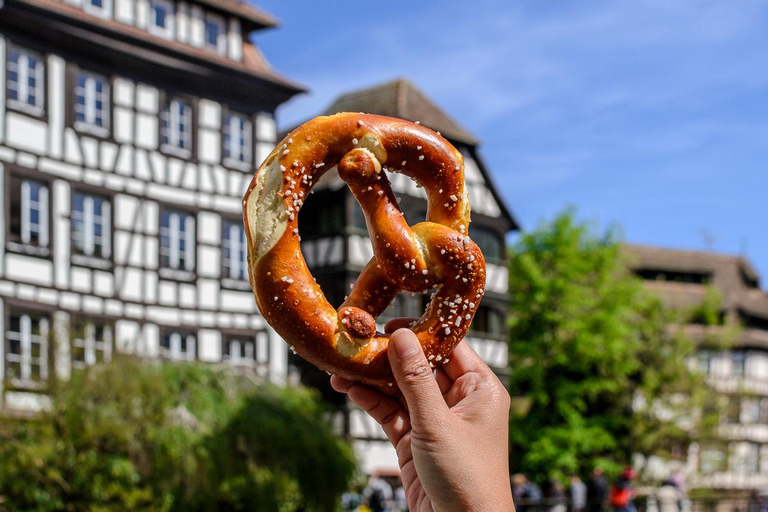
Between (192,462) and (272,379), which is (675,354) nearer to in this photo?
(272,379)

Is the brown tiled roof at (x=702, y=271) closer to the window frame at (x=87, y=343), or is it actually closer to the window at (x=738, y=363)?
the window at (x=738, y=363)

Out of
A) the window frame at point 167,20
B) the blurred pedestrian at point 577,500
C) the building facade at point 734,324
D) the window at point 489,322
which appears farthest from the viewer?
the building facade at point 734,324

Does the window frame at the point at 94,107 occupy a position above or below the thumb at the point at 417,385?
above

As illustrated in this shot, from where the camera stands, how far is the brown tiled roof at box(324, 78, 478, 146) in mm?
29938

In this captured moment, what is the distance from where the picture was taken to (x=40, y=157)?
19.9m

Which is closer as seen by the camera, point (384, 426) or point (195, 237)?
point (384, 426)

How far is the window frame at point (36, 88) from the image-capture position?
19.5m

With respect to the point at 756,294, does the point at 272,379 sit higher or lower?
lower

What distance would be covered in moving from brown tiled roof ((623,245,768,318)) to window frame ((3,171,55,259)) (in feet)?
111

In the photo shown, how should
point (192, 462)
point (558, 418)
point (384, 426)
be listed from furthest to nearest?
point (558, 418)
point (192, 462)
point (384, 426)

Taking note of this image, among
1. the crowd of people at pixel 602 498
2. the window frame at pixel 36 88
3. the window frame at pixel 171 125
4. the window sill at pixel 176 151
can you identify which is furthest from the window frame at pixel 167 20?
the crowd of people at pixel 602 498

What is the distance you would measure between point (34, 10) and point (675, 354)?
24.5 m

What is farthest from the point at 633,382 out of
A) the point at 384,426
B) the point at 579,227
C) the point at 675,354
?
the point at 384,426

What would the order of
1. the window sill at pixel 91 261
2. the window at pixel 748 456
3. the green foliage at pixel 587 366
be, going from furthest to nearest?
the window at pixel 748 456 → the green foliage at pixel 587 366 → the window sill at pixel 91 261
